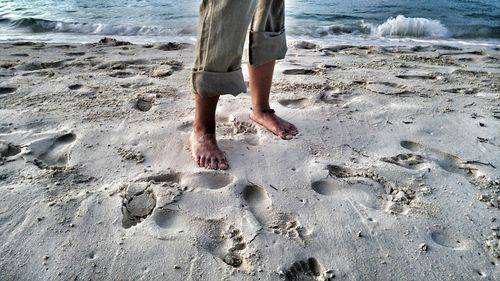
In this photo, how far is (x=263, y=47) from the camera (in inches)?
73.9

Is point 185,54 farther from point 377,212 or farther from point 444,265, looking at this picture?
point 444,265

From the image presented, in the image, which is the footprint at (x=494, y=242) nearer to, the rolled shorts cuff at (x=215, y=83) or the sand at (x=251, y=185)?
the sand at (x=251, y=185)

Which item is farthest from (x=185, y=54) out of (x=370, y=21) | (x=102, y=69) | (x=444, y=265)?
(x=370, y=21)

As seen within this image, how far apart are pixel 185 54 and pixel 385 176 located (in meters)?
2.69

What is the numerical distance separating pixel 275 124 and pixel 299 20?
518 cm

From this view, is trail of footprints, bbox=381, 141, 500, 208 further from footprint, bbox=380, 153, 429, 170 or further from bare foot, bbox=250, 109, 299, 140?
bare foot, bbox=250, 109, 299, 140

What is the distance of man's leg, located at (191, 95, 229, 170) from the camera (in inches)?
65.8

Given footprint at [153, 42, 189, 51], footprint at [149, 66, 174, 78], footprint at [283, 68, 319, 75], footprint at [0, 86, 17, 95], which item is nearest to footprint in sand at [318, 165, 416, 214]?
footprint at [283, 68, 319, 75]

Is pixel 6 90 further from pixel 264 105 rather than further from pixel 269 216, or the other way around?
pixel 269 216

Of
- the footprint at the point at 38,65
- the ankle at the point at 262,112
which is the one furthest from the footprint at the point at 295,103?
the footprint at the point at 38,65

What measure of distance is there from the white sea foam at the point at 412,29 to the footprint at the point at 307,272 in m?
5.44

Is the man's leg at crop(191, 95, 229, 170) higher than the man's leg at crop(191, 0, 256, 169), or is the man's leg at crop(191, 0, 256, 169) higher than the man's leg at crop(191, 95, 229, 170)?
the man's leg at crop(191, 0, 256, 169)

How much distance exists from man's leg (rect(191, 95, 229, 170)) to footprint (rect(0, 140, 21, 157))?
Result: 2.71ft

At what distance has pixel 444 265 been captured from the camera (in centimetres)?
120
